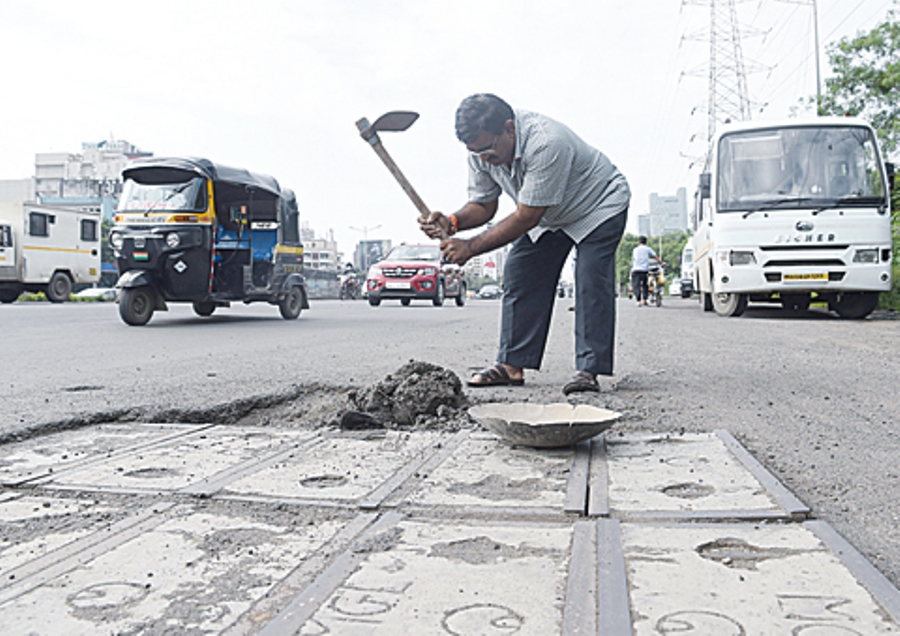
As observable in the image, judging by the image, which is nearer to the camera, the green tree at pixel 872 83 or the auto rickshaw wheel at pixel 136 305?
the auto rickshaw wheel at pixel 136 305

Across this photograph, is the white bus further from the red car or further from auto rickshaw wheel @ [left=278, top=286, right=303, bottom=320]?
the red car

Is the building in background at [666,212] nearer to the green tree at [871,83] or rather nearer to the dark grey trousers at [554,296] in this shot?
the green tree at [871,83]

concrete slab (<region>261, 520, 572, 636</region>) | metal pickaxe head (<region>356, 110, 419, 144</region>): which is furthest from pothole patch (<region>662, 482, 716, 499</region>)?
metal pickaxe head (<region>356, 110, 419, 144</region>)

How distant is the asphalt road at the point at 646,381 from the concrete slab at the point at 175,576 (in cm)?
131

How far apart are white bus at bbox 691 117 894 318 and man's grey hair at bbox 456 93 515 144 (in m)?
8.56

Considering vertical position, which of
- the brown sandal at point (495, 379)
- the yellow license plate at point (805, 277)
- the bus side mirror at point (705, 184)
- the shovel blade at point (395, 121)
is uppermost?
the bus side mirror at point (705, 184)

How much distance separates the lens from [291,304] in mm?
13445

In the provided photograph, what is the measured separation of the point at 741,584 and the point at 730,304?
1201 cm

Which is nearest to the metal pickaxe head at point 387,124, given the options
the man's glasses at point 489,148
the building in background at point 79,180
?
the man's glasses at point 489,148

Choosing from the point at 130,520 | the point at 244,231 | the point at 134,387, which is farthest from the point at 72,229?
the point at 130,520

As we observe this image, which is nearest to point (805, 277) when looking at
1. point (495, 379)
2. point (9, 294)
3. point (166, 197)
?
point (495, 379)

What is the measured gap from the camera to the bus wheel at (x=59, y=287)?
75.9ft

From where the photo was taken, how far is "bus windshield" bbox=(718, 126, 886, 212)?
37.3 feet

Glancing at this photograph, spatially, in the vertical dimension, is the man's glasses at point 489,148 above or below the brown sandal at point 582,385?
above
